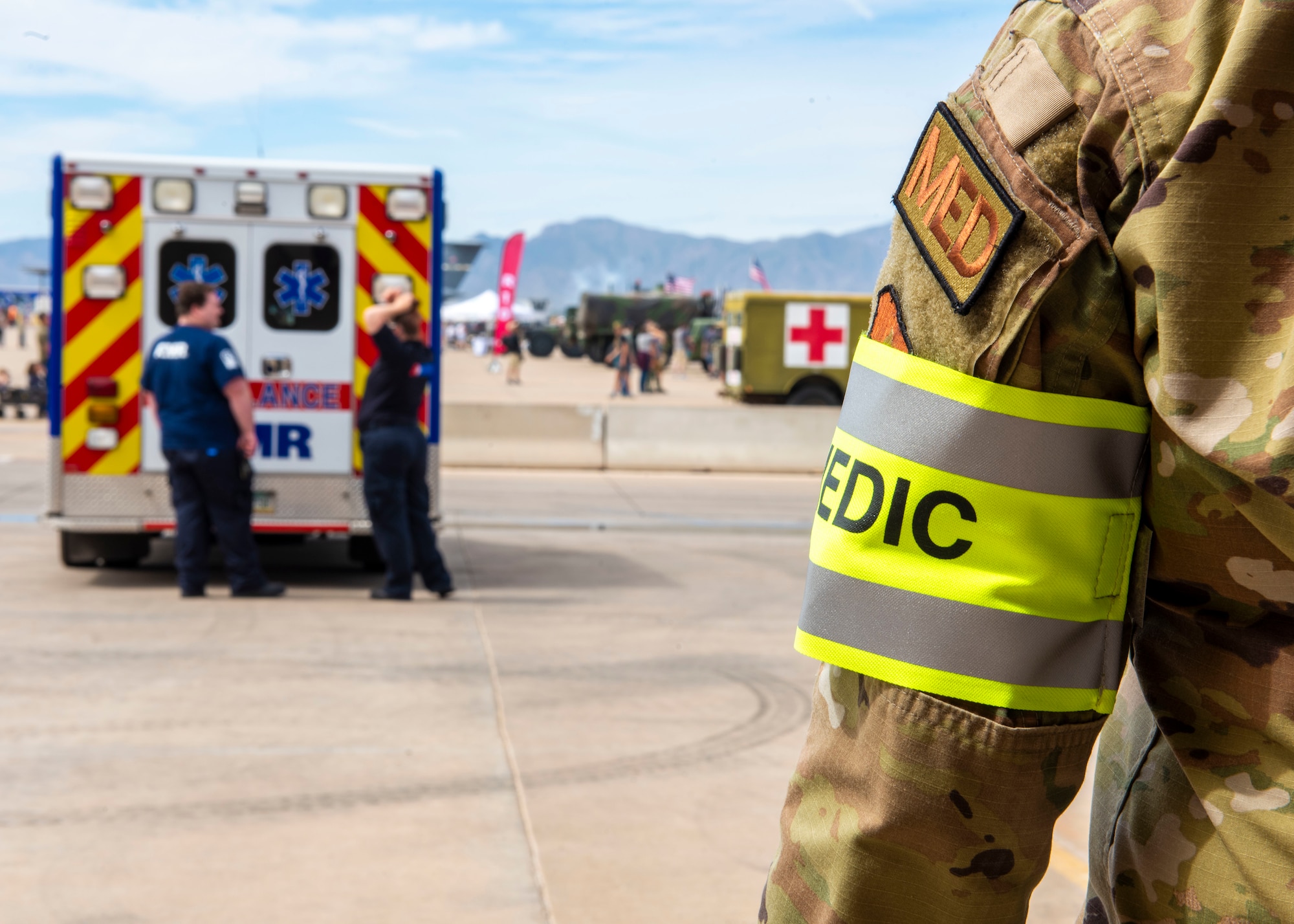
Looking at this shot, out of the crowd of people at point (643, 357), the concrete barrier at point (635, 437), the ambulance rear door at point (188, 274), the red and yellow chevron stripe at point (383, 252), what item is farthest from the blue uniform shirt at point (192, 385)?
the crowd of people at point (643, 357)

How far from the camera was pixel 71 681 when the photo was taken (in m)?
5.72

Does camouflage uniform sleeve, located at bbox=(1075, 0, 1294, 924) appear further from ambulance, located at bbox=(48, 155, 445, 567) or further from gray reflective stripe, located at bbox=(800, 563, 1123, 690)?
ambulance, located at bbox=(48, 155, 445, 567)

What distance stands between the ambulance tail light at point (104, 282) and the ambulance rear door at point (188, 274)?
13 cm

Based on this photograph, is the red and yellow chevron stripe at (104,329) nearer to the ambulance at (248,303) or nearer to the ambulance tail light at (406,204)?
the ambulance at (248,303)

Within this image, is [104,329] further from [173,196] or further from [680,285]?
[680,285]

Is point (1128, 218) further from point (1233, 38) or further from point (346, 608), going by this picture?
point (346, 608)

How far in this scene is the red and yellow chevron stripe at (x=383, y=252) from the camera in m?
8.06

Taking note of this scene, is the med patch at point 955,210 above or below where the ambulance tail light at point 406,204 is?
below

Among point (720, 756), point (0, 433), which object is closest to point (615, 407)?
point (0, 433)

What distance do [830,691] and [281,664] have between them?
5157 mm

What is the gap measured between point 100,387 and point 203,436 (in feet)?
2.94

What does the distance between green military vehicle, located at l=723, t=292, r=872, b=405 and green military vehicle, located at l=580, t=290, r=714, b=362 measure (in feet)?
70.0

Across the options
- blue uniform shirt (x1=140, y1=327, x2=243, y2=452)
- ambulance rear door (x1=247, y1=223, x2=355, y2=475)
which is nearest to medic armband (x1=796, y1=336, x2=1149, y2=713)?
blue uniform shirt (x1=140, y1=327, x2=243, y2=452)

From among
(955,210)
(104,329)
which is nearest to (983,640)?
(955,210)
